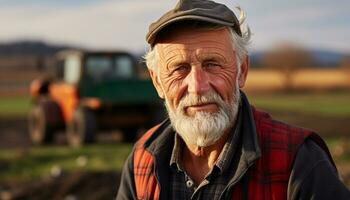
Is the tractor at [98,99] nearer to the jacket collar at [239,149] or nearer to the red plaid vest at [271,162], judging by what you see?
the jacket collar at [239,149]

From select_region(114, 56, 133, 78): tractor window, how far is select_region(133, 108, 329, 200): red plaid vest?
1081 cm

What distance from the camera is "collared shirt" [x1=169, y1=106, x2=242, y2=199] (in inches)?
92.4

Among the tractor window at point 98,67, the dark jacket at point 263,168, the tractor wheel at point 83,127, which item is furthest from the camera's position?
the tractor window at point 98,67

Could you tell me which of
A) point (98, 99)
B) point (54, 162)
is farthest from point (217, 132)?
point (98, 99)

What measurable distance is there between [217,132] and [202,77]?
0.65 ft

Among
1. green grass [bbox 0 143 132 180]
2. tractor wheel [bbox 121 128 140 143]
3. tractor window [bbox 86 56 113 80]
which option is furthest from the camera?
tractor wheel [bbox 121 128 140 143]

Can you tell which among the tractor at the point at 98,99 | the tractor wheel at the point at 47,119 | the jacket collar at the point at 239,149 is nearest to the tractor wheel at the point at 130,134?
the tractor at the point at 98,99

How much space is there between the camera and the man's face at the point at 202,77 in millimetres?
2324

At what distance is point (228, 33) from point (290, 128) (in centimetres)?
39

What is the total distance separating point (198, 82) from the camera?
2.32 m

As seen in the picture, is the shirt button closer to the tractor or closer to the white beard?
the white beard

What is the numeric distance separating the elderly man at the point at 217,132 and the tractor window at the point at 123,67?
35.2 ft

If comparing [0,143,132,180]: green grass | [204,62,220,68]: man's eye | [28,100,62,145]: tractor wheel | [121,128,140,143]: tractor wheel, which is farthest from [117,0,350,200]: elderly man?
[28,100,62,145]: tractor wheel

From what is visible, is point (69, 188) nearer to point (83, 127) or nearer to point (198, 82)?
point (83, 127)
